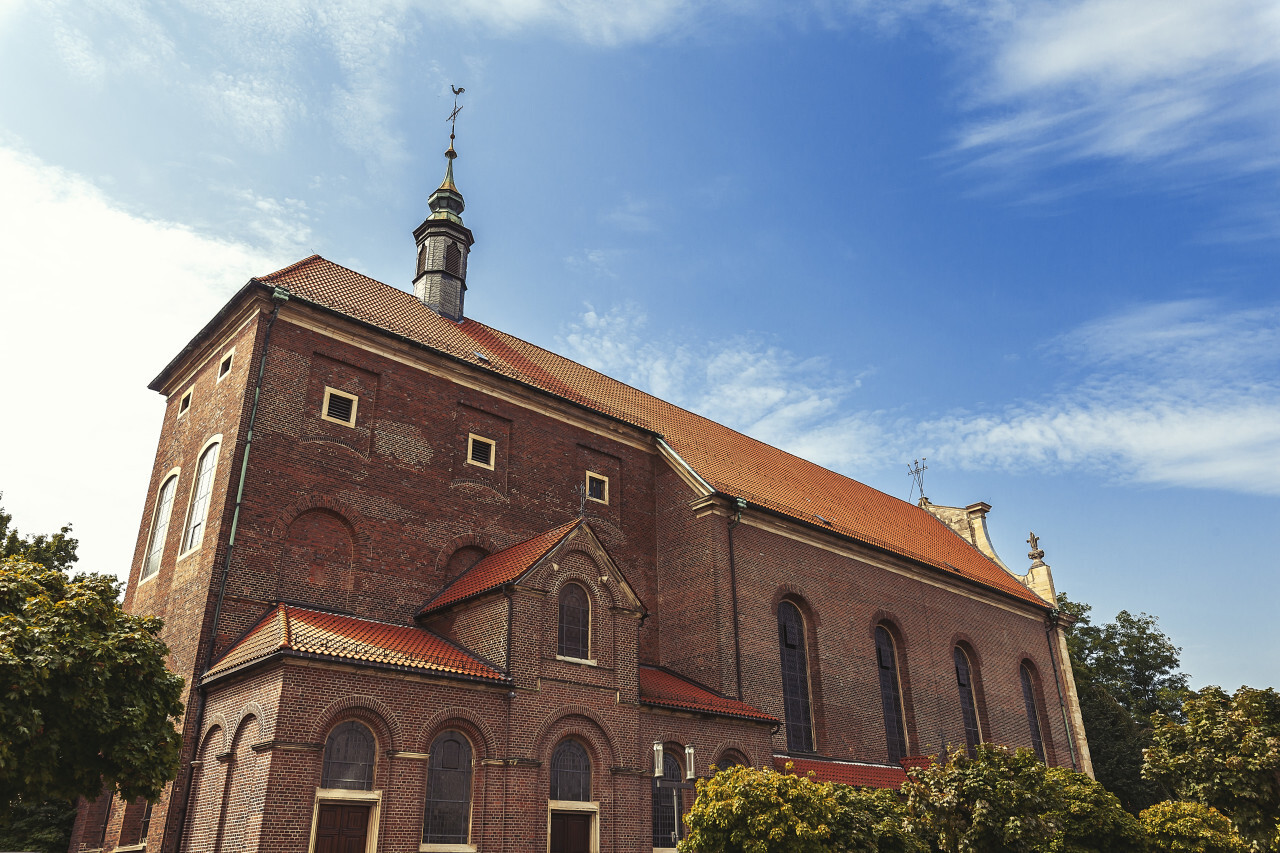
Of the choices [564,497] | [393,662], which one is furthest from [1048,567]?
[393,662]

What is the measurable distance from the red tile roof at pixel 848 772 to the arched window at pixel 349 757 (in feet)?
37.1

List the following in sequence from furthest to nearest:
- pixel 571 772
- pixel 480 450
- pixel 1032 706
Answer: pixel 1032 706 → pixel 480 450 → pixel 571 772

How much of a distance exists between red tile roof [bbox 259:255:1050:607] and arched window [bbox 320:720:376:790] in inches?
407

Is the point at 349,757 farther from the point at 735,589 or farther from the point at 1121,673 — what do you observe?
the point at 1121,673

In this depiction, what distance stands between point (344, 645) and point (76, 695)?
15.5 ft

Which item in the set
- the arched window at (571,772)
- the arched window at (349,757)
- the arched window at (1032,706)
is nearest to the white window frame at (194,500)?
the arched window at (349,757)

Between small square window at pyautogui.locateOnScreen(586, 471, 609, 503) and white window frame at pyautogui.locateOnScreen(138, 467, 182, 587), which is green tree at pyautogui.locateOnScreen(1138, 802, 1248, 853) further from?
white window frame at pyautogui.locateOnScreen(138, 467, 182, 587)

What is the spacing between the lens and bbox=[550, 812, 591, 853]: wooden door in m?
18.8

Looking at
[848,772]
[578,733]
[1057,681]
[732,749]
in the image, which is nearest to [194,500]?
[578,733]

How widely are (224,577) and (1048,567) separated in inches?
1375

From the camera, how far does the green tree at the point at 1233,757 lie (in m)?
21.2

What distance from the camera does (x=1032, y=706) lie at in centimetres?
3738

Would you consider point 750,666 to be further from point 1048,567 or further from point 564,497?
point 1048,567

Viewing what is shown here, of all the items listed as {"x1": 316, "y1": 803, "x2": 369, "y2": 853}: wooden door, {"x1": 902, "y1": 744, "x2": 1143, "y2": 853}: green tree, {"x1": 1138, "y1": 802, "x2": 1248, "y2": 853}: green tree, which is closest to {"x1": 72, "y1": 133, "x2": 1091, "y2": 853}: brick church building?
{"x1": 316, "y1": 803, "x2": 369, "y2": 853}: wooden door
